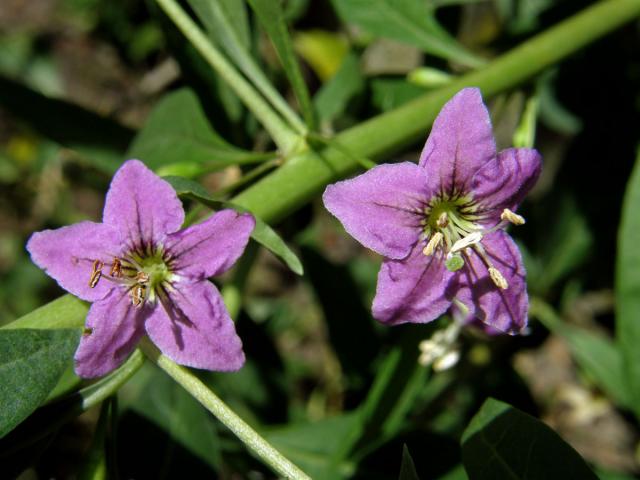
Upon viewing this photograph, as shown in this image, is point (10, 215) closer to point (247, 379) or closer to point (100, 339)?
point (247, 379)

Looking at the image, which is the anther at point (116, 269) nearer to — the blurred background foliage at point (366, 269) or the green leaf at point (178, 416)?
the blurred background foliage at point (366, 269)

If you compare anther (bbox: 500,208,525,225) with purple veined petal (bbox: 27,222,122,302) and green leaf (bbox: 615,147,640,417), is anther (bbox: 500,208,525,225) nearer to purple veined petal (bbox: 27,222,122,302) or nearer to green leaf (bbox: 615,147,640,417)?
green leaf (bbox: 615,147,640,417)

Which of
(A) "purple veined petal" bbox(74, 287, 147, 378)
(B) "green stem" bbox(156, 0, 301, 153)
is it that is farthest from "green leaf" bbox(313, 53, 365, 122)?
(A) "purple veined petal" bbox(74, 287, 147, 378)

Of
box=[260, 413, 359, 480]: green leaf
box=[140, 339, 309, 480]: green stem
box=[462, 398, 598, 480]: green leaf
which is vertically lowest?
box=[260, 413, 359, 480]: green leaf

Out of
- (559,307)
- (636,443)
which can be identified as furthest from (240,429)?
(636,443)

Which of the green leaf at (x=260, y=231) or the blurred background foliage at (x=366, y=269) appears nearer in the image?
the green leaf at (x=260, y=231)

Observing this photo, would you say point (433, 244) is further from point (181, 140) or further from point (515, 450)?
point (181, 140)

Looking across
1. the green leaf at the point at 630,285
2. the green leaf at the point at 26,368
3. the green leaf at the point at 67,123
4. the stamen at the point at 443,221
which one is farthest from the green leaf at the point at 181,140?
the green leaf at the point at 630,285
